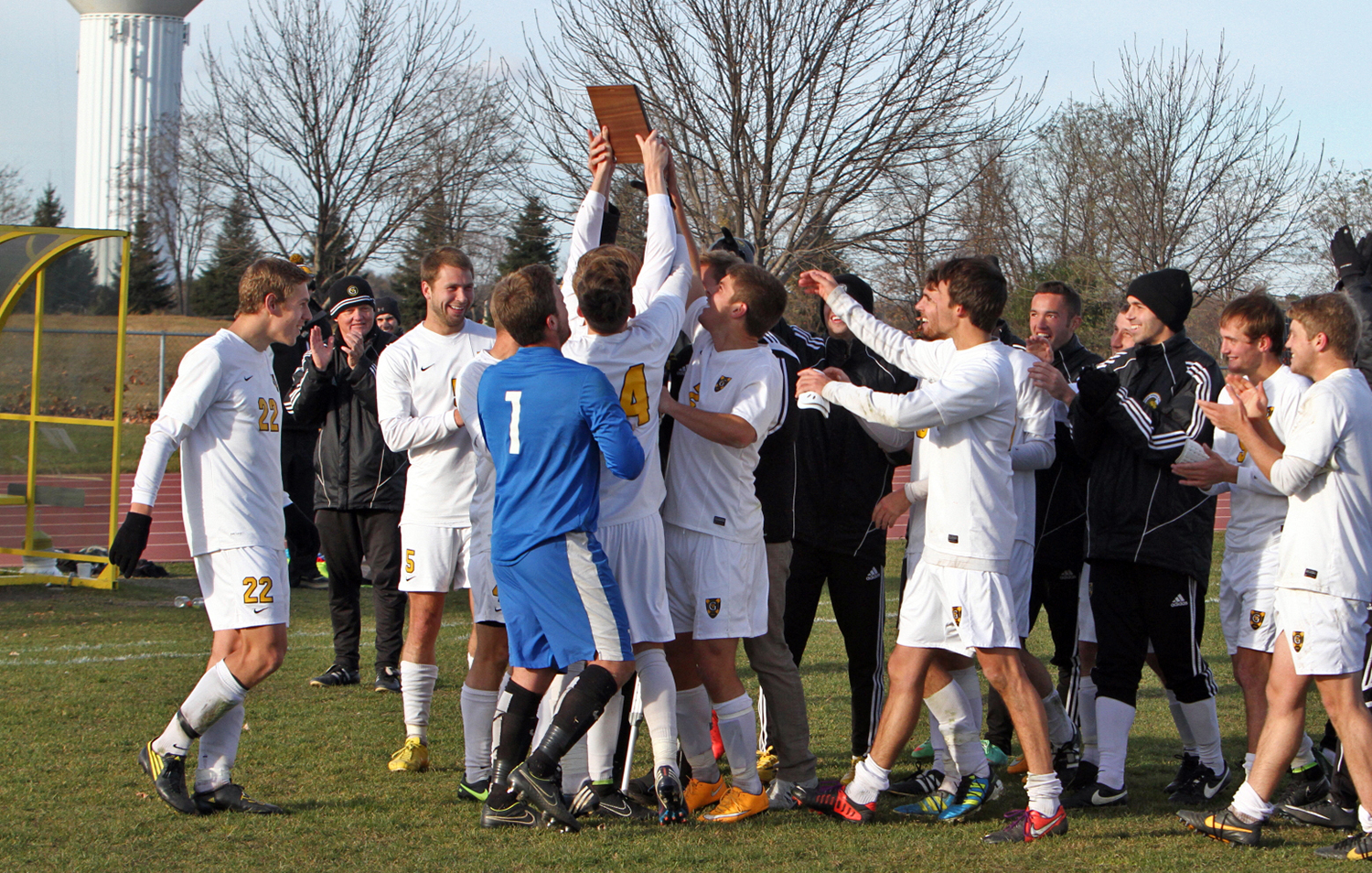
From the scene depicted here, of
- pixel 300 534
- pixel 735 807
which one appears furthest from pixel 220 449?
pixel 300 534

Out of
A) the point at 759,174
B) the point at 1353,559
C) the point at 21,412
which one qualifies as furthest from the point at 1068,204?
the point at 1353,559

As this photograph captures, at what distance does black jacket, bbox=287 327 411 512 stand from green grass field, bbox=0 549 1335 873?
1.14 m

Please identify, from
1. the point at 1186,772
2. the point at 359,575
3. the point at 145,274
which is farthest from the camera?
the point at 145,274

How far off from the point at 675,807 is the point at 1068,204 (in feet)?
88.5

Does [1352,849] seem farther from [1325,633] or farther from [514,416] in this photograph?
[514,416]

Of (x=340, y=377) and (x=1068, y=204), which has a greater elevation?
(x=1068, y=204)

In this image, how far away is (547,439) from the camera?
410cm

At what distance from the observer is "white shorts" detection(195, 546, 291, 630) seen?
4410 millimetres

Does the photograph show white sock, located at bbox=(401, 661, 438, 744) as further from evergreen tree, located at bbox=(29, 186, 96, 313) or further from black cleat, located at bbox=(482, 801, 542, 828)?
evergreen tree, located at bbox=(29, 186, 96, 313)

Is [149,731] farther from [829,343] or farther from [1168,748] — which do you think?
[1168,748]

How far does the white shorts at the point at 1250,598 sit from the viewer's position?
4805mm

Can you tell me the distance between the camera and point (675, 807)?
4.33 meters

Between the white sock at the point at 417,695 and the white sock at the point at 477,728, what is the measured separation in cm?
51

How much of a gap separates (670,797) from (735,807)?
297 mm
